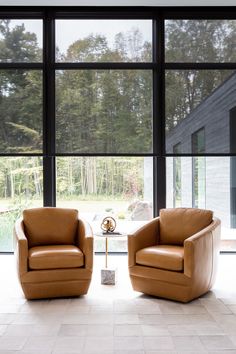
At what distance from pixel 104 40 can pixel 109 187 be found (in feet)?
6.97

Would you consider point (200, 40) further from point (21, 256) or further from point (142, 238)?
point (21, 256)

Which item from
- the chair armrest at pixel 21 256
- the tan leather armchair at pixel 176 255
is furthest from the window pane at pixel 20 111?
the tan leather armchair at pixel 176 255

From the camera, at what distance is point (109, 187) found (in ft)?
18.5

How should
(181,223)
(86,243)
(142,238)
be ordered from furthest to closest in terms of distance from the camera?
(181,223)
(142,238)
(86,243)

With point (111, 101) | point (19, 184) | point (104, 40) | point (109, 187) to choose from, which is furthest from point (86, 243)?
point (104, 40)

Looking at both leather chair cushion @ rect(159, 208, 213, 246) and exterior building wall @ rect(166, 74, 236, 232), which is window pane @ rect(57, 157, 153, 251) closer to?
exterior building wall @ rect(166, 74, 236, 232)

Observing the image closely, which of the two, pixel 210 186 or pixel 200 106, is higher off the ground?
pixel 200 106

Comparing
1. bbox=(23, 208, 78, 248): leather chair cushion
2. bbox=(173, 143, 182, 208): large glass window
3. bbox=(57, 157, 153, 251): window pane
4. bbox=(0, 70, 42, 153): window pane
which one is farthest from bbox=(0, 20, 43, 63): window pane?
bbox=(173, 143, 182, 208): large glass window

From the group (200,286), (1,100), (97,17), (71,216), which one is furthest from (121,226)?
(97,17)

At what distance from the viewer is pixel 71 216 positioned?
489 cm

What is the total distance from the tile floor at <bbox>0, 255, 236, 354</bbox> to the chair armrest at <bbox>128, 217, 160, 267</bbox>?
0.45 m

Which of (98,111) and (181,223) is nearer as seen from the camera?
(181,223)

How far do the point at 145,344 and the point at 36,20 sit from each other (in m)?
4.61

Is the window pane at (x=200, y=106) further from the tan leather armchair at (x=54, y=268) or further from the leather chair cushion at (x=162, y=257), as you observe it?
the tan leather armchair at (x=54, y=268)
